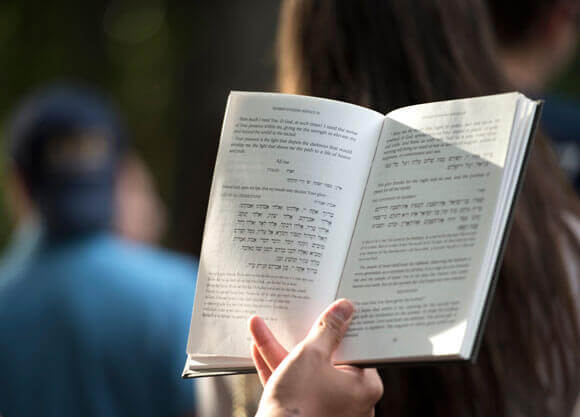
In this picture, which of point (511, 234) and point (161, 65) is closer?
point (511, 234)

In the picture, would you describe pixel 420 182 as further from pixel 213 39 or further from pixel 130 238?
pixel 213 39

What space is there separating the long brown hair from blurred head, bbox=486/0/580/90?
2.58 feet

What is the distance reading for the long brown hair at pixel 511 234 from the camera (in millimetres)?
1749

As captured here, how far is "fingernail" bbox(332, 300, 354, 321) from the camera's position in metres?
1.38

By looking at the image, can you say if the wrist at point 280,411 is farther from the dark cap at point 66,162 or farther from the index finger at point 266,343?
the dark cap at point 66,162

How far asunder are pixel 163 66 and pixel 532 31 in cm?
654

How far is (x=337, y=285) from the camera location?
1.44 meters

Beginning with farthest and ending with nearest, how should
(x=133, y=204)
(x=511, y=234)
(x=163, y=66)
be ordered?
(x=163, y=66)
(x=133, y=204)
(x=511, y=234)

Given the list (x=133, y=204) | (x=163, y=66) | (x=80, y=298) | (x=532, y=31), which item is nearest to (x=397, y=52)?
(x=532, y=31)

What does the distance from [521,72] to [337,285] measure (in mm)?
1413

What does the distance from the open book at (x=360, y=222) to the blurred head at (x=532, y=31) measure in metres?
1.23

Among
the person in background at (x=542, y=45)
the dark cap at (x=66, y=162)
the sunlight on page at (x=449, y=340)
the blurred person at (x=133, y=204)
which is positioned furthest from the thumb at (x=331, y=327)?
the blurred person at (x=133, y=204)

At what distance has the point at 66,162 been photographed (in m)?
3.15

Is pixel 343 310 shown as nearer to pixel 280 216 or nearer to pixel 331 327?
pixel 331 327
